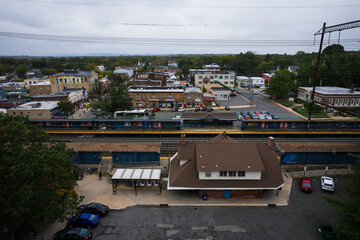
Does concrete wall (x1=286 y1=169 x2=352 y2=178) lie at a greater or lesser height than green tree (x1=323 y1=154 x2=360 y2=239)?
lesser

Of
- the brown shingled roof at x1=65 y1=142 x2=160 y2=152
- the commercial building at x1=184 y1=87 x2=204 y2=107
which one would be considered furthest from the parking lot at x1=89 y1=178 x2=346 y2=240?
the commercial building at x1=184 y1=87 x2=204 y2=107

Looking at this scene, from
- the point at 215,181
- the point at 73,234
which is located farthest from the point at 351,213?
the point at 73,234

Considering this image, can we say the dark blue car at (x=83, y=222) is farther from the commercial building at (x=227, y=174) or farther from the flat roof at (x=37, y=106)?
the flat roof at (x=37, y=106)

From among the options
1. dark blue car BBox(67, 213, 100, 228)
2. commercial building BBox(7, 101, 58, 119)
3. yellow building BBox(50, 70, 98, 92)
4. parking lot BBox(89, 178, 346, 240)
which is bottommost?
parking lot BBox(89, 178, 346, 240)

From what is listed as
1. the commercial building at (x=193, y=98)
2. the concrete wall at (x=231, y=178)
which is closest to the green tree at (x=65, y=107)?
the commercial building at (x=193, y=98)

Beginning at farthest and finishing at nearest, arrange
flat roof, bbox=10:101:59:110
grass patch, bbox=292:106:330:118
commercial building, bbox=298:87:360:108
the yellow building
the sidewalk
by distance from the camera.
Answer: the yellow building, commercial building, bbox=298:87:360:108, grass patch, bbox=292:106:330:118, flat roof, bbox=10:101:59:110, the sidewalk

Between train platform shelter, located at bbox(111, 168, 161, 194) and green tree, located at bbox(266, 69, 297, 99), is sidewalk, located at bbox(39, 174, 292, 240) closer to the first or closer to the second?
train platform shelter, located at bbox(111, 168, 161, 194)

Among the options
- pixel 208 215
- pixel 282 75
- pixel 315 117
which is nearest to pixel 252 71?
pixel 282 75
